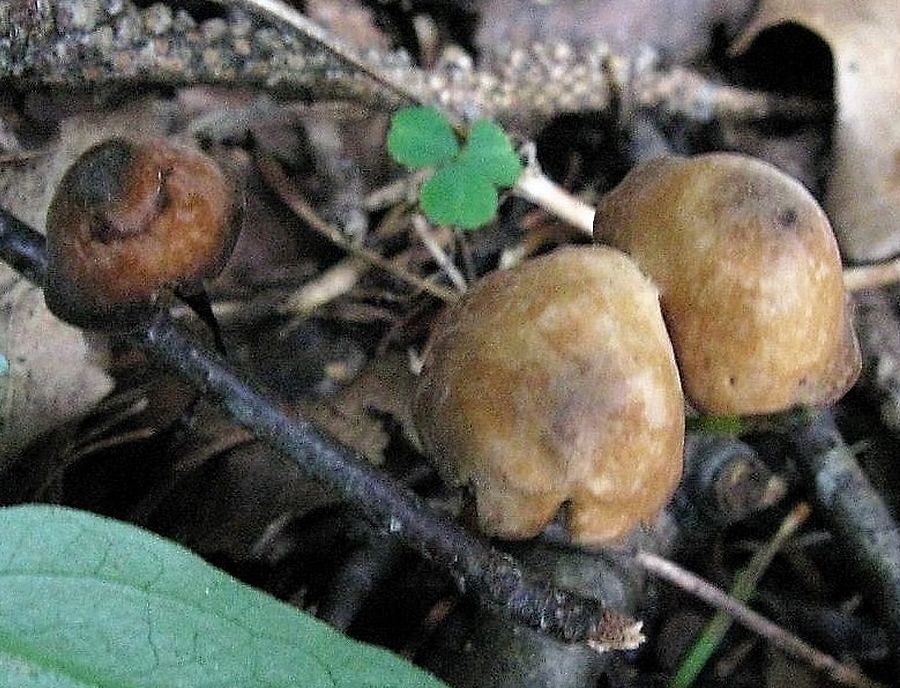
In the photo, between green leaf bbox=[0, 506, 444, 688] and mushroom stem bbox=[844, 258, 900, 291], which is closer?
green leaf bbox=[0, 506, 444, 688]

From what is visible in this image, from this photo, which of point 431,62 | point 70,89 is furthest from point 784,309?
point 70,89

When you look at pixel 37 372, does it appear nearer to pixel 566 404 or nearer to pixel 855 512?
pixel 566 404

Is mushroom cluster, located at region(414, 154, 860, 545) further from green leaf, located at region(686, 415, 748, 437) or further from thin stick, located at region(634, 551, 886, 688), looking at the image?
thin stick, located at region(634, 551, 886, 688)

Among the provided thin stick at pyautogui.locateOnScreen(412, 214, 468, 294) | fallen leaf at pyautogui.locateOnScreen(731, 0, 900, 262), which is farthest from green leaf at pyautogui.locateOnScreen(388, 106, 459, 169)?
fallen leaf at pyautogui.locateOnScreen(731, 0, 900, 262)

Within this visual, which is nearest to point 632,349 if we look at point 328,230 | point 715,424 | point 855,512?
point 715,424

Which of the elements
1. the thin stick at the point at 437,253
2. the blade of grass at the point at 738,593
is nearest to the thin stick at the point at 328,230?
the thin stick at the point at 437,253

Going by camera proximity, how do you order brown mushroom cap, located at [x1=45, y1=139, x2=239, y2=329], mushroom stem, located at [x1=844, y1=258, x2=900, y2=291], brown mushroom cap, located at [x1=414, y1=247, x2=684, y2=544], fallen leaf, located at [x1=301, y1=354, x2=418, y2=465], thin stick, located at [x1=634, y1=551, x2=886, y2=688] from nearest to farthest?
brown mushroom cap, located at [x1=414, y1=247, x2=684, y2=544] < brown mushroom cap, located at [x1=45, y1=139, x2=239, y2=329] < thin stick, located at [x1=634, y1=551, x2=886, y2=688] < fallen leaf, located at [x1=301, y1=354, x2=418, y2=465] < mushroom stem, located at [x1=844, y1=258, x2=900, y2=291]

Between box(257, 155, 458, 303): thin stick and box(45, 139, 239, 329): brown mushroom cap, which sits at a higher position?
box(45, 139, 239, 329): brown mushroom cap
